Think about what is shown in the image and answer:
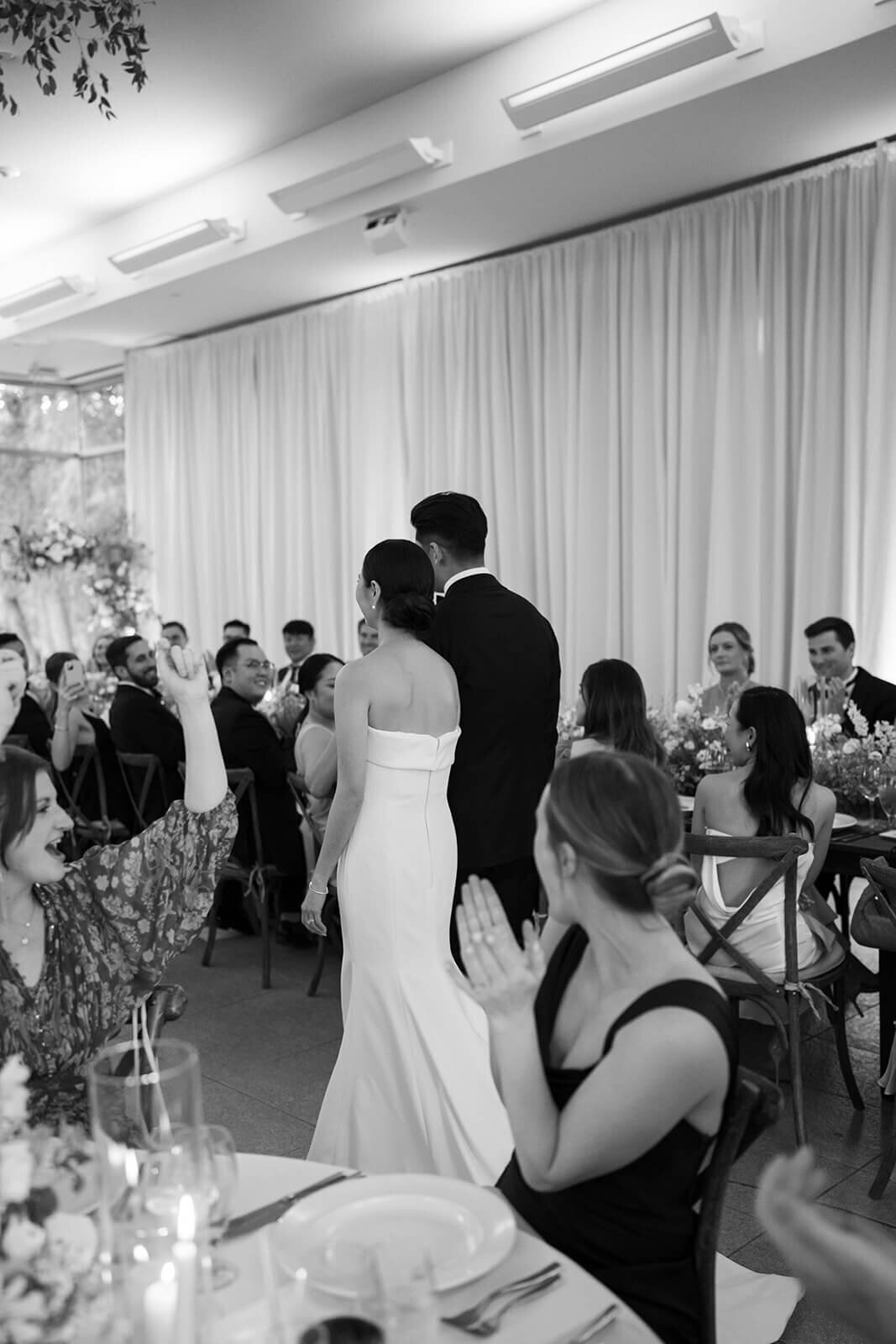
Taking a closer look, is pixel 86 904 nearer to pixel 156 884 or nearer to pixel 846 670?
pixel 156 884

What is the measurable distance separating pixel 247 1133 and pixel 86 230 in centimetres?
787

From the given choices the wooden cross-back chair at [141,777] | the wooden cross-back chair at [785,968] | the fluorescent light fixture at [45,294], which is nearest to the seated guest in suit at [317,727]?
the wooden cross-back chair at [141,777]

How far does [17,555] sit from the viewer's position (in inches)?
428

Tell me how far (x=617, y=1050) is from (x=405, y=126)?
6471mm

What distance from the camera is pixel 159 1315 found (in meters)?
1.08

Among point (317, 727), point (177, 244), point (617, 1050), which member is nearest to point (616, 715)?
point (317, 727)

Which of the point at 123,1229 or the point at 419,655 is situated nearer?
the point at 123,1229

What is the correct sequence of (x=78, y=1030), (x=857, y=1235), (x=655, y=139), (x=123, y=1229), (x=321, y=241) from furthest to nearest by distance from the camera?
(x=321, y=241) → (x=655, y=139) → (x=78, y=1030) → (x=123, y=1229) → (x=857, y=1235)

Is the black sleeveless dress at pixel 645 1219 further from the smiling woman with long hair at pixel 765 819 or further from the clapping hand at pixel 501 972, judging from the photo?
the smiling woman with long hair at pixel 765 819

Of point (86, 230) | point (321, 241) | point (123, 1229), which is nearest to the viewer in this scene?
point (123, 1229)

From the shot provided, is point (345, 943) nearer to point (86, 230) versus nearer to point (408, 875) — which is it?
point (408, 875)

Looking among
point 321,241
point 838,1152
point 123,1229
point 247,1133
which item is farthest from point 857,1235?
point 321,241

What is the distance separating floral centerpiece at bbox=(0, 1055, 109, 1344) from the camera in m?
0.96

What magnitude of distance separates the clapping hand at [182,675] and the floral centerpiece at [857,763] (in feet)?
9.19
